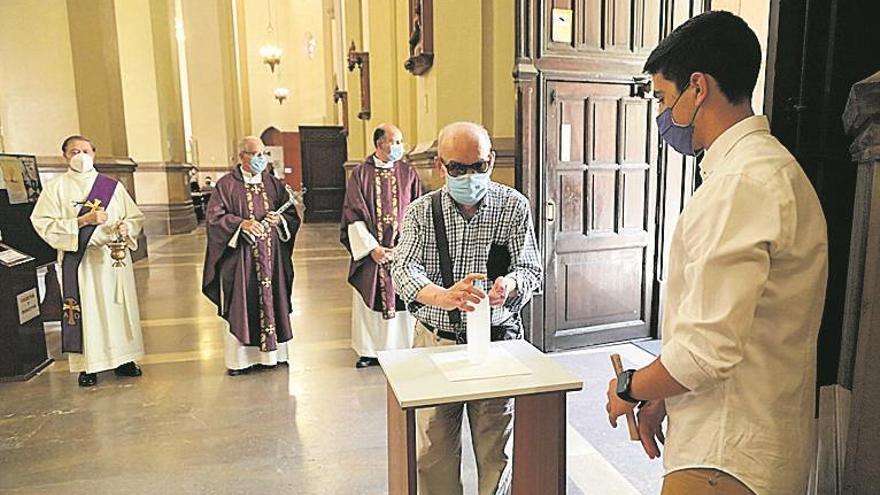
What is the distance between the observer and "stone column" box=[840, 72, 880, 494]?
4.14ft

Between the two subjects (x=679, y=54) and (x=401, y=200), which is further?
(x=401, y=200)

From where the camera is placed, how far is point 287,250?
412cm

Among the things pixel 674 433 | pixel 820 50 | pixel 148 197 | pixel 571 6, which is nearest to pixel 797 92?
pixel 820 50

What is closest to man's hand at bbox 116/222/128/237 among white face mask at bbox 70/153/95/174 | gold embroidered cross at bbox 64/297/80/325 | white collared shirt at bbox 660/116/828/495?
white face mask at bbox 70/153/95/174

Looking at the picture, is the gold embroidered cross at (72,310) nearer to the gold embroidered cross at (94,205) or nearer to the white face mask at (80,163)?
the gold embroidered cross at (94,205)

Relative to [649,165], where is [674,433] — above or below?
below

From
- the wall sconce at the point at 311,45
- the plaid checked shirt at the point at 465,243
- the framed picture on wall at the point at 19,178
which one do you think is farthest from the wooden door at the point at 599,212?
the wall sconce at the point at 311,45

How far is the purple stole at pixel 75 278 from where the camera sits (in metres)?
3.73

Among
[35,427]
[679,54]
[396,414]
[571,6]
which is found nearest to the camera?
[679,54]

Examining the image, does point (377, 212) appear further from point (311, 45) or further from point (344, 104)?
point (311, 45)

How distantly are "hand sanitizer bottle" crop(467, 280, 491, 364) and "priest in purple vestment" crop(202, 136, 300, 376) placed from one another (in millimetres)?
2397

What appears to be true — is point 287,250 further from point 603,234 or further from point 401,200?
point 603,234

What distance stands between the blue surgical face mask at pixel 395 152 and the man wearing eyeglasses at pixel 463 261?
1999 mm

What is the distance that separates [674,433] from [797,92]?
101cm
